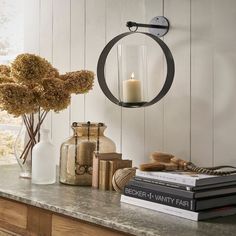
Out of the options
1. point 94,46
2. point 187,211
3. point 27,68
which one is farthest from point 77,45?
point 187,211

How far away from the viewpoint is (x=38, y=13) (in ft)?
8.17

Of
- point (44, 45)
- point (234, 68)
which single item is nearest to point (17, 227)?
point (234, 68)

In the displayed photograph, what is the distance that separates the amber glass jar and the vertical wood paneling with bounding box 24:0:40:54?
0.81 meters

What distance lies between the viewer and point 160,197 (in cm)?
138

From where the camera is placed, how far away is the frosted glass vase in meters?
1.82

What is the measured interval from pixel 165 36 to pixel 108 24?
35cm

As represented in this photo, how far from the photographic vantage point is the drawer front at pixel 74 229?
1.32m

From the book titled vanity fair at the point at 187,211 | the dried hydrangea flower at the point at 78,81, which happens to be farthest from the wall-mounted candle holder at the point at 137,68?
the book titled vanity fair at the point at 187,211

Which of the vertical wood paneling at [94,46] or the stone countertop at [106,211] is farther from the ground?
the vertical wood paneling at [94,46]

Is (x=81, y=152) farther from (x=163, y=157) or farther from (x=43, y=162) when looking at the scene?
(x=163, y=157)

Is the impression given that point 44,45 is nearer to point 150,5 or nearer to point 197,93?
point 150,5

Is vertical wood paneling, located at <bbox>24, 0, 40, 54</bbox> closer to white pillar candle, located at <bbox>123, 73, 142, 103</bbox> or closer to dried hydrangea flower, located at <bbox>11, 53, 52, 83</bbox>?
dried hydrangea flower, located at <bbox>11, 53, 52, 83</bbox>

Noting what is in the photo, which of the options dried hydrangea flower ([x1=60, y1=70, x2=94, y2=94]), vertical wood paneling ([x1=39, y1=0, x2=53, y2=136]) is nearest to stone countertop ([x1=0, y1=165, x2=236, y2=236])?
dried hydrangea flower ([x1=60, y1=70, x2=94, y2=94])

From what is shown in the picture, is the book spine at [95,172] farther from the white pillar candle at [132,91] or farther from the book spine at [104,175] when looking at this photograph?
the white pillar candle at [132,91]
